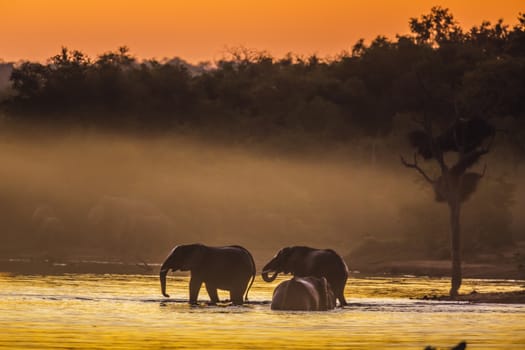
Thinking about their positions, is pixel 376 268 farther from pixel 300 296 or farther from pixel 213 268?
pixel 300 296

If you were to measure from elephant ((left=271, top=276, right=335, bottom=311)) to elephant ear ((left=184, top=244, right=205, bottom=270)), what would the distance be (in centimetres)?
375

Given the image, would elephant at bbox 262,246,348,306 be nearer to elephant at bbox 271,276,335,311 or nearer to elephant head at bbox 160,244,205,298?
elephant head at bbox 160,244,205,298

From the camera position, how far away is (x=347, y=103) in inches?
5664

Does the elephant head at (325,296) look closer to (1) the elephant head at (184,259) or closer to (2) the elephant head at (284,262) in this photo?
(2) the elephant head at (284,262)

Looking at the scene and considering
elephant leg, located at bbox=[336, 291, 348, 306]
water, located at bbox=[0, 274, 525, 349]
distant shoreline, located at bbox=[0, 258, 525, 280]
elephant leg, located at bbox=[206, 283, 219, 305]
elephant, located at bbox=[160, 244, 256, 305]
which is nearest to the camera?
water, located at bbox=[0, 274, 525, 349]

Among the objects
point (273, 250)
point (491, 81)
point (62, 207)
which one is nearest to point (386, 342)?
point (273, 250)

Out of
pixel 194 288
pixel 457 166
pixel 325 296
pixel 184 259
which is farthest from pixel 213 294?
pixel 457 166

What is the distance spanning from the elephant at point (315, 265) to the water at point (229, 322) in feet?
2.91

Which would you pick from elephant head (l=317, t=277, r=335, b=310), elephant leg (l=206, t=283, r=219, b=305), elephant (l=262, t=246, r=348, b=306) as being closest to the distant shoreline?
elephant (l=262, t=246, r=348, b=306)

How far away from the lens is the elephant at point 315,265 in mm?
48375

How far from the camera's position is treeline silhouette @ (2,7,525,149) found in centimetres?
13200

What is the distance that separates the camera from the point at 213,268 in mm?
48062

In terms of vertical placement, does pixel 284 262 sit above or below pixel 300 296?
above

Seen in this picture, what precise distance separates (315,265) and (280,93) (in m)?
93.8
